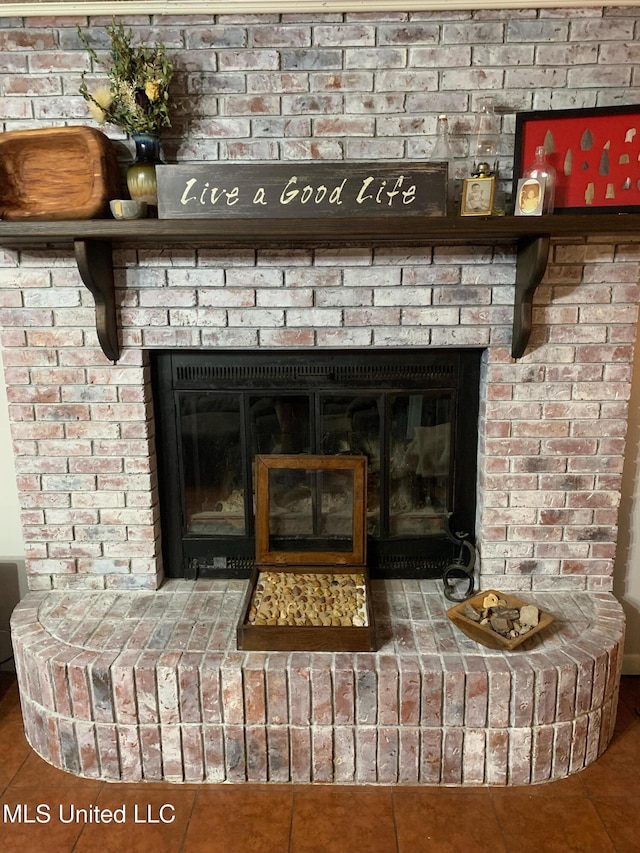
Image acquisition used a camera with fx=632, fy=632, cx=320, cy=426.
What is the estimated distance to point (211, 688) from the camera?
5.49ft

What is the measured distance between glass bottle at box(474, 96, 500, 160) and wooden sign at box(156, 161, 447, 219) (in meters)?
0.23

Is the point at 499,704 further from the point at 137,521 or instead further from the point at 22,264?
the point at 22,264

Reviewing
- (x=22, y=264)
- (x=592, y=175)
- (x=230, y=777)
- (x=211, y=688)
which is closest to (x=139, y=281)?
(x=22, y=264)

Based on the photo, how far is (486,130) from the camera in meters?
1.74

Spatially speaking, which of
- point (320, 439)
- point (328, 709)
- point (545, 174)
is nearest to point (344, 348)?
point (320, 439)

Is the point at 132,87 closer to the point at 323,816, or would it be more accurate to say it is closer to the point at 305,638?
the point at 305,638

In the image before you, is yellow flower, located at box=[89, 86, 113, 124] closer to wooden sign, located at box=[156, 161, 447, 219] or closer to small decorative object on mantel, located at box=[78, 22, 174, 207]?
small decorative object on mantel, located at box=[78, 22, 174, 207]

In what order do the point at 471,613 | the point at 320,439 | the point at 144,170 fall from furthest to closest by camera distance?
the point at 320,439, the point at 471,613, the point at 144,170

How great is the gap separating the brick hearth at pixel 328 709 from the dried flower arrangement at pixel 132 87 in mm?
1431

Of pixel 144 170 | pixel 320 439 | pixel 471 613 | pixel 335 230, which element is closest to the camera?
pixel 335 230

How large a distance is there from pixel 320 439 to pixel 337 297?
0.47 m

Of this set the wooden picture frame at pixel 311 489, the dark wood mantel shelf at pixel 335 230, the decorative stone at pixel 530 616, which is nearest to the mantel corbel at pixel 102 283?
the dark wood mantel shelf at pixel 335 230

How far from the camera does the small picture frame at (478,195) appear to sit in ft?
5.46

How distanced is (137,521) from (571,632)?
4.38 feet
